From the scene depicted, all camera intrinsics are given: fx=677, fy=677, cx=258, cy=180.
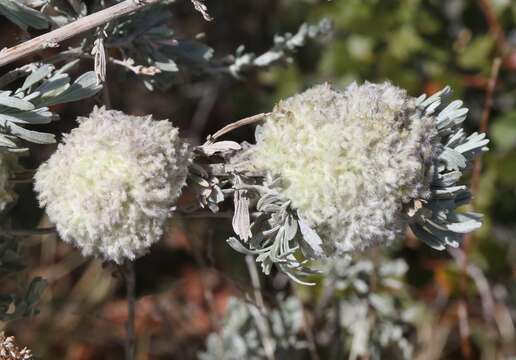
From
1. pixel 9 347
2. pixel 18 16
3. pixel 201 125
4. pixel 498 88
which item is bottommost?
pixel 9 347

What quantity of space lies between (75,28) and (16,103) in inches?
4.6

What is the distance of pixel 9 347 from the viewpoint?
2.87 feet

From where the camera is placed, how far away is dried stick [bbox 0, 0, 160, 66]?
82 centimetres

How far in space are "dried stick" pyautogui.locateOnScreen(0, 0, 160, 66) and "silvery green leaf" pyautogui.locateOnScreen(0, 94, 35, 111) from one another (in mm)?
48

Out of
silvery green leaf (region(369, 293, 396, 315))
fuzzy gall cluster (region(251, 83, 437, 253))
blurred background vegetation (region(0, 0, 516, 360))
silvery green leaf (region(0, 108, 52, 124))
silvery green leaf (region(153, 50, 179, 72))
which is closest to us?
fuzzy gall cluster (region(251, 83, 437, 253))

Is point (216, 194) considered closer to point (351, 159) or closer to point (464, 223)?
point (351, 159)

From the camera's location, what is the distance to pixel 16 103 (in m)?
0.82

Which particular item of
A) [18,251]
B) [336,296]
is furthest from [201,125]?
[18,251]

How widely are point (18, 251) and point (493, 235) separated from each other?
124cm

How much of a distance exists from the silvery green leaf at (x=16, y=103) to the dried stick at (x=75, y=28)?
48 mm

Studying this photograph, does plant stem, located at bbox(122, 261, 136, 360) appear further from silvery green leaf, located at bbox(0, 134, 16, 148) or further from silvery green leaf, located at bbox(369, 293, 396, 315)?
silvery green leaf, located at bbox(369, 293, 396, 315)

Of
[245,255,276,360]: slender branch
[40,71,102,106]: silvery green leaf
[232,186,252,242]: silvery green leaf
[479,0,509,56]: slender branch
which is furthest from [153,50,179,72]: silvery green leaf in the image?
[479,0,509,56]: slender branch

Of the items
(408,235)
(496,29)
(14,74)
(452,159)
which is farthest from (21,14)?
(496,29)

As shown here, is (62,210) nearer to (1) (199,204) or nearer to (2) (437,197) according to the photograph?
(1) (199,204)
